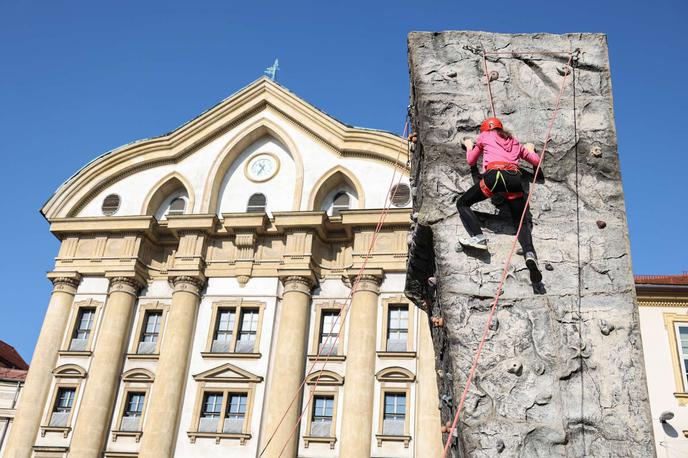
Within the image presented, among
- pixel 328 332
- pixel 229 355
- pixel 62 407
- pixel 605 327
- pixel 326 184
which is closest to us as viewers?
pixel 605 327

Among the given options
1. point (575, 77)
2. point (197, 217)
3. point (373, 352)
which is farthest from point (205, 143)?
point (575, 77)

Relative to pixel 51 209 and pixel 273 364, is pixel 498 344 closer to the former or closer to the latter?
pixel 273 364

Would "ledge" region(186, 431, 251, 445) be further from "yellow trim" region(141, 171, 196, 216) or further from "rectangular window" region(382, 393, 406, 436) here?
"yellow trim" region(141, 171, 196, 216)

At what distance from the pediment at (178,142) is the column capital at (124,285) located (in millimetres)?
4427

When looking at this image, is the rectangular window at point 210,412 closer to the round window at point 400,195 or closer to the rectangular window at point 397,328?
the rectangular window at point 397,328

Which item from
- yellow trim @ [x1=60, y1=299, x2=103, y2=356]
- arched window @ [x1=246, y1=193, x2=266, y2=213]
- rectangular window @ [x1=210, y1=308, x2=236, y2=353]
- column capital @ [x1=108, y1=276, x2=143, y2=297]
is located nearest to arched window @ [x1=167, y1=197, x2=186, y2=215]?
arched window @ [x1=246, y1=193, x2=266, y2=213]

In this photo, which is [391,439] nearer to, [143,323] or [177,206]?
[143,323]

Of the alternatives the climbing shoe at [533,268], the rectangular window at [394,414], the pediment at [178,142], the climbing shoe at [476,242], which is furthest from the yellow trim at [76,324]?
the climbing shoe at [533,268]

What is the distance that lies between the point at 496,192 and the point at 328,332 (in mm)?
19800

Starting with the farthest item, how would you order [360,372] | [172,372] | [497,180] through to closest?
[172,372], [360,372], [497,180]

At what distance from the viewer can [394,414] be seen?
25.3m

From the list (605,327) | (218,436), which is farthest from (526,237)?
(218,436)

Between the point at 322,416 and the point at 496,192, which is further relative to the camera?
the point at 322,416

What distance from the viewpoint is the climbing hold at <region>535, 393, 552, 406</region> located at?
24.1 ft
